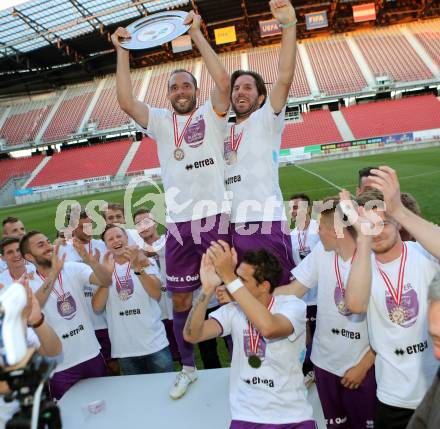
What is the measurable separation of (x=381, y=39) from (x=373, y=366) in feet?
159

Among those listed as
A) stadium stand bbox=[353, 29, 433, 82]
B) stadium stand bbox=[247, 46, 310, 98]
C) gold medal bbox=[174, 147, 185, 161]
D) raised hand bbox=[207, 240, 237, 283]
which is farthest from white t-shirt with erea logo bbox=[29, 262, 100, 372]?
stadium stand bbox=[353, 29, 433, 82]

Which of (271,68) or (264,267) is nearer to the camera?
A: (264,267)

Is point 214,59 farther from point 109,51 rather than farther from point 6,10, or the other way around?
point 109,51

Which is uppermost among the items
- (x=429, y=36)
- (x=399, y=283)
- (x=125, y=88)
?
(x=429, y=36)

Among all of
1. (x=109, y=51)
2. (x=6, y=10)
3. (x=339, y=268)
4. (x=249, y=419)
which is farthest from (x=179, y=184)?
(x=109, y=51)

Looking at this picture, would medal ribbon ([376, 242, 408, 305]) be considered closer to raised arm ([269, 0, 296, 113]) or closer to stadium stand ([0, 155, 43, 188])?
raised arm ([269, 0, 296, 113])

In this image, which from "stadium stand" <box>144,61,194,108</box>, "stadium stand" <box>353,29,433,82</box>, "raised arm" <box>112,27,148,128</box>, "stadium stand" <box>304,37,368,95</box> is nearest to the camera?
"raised arm" <box>112,27,148,128</box>

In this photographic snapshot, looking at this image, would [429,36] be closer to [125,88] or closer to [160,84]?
[160,84]

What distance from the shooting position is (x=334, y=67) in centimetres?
4228

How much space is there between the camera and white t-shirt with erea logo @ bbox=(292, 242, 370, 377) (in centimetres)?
283

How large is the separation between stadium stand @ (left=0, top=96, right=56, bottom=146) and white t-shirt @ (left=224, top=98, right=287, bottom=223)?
46.0 m

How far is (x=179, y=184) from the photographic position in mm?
3312

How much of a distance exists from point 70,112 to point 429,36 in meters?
40.0

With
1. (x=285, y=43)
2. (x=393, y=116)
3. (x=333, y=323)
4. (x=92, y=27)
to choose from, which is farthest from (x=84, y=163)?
(x=333, y=323)
